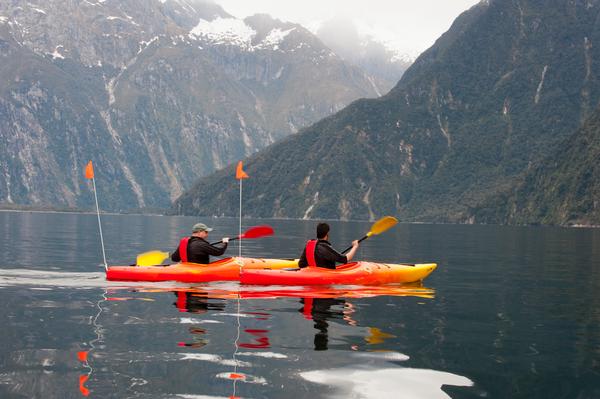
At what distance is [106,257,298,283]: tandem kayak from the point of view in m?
28.7

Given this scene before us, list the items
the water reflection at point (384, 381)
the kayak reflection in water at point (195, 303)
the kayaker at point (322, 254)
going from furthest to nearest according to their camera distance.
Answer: the kayaker at point (322, 254) → the kayak reflection in water at point (195, 303) → the water reflection at point (384, 381)

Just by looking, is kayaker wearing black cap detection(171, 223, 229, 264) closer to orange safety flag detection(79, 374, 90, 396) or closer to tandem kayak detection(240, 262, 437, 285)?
tandem kayak detection(240, 262, 437, 285)

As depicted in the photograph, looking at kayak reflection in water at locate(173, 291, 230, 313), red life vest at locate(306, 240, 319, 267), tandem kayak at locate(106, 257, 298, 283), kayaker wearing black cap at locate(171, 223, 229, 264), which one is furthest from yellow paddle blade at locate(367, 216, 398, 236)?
kayak reflection in water at locate(173, 291, 230, 313)

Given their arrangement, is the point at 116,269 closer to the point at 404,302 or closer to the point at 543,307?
the point at 404,302

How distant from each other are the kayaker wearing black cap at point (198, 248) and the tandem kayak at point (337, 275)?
1463 millimetres

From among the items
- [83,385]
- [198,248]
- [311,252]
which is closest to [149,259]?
[198,248]

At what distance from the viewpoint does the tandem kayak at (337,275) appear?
27.2 metres

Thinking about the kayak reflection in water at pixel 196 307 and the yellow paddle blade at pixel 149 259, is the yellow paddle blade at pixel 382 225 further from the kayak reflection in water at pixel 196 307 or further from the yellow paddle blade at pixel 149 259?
the kayak reflection in water at pixel 196 307

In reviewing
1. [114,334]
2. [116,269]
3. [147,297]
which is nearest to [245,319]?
[114,334]

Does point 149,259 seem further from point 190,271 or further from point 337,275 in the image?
point 337,275

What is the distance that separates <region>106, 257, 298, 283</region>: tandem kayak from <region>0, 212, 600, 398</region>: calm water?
1.53 ft

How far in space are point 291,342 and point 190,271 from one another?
12.0m

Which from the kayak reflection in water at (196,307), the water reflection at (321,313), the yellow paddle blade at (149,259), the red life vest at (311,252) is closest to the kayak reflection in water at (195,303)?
the kayak reflection in water at (196,307)

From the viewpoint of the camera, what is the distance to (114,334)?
17.9 metres
